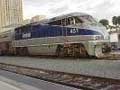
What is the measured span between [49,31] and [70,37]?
134 inches

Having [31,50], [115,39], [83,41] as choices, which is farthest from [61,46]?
[115,39]

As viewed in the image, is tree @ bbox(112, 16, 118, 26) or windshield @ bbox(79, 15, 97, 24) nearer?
windshield @ bbox(79, 15, 97, 24)

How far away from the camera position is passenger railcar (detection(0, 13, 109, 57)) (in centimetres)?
2209

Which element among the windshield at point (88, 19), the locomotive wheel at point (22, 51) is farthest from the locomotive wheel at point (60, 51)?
the locomotive wheel at point (22, 51)

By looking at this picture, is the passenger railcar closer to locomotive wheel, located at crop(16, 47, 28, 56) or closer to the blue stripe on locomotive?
the blue stripe on locomotive

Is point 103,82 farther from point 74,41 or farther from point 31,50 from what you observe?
point 31,50

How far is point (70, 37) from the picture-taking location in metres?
23.8

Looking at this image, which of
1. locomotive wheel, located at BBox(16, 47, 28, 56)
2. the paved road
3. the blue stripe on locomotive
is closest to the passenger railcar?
the blue stripe on locomotive

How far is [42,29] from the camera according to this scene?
91.8 ft

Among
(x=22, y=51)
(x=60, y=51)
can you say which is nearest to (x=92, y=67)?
(x=60, y=51)

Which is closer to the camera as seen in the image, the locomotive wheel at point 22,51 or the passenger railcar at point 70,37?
the passenger railcar at point 70,37

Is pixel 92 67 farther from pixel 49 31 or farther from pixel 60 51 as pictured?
pixel 49 31

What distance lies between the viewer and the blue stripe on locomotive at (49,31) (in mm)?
22998

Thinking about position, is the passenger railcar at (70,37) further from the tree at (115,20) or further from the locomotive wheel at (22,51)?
the tree at (115,20)
